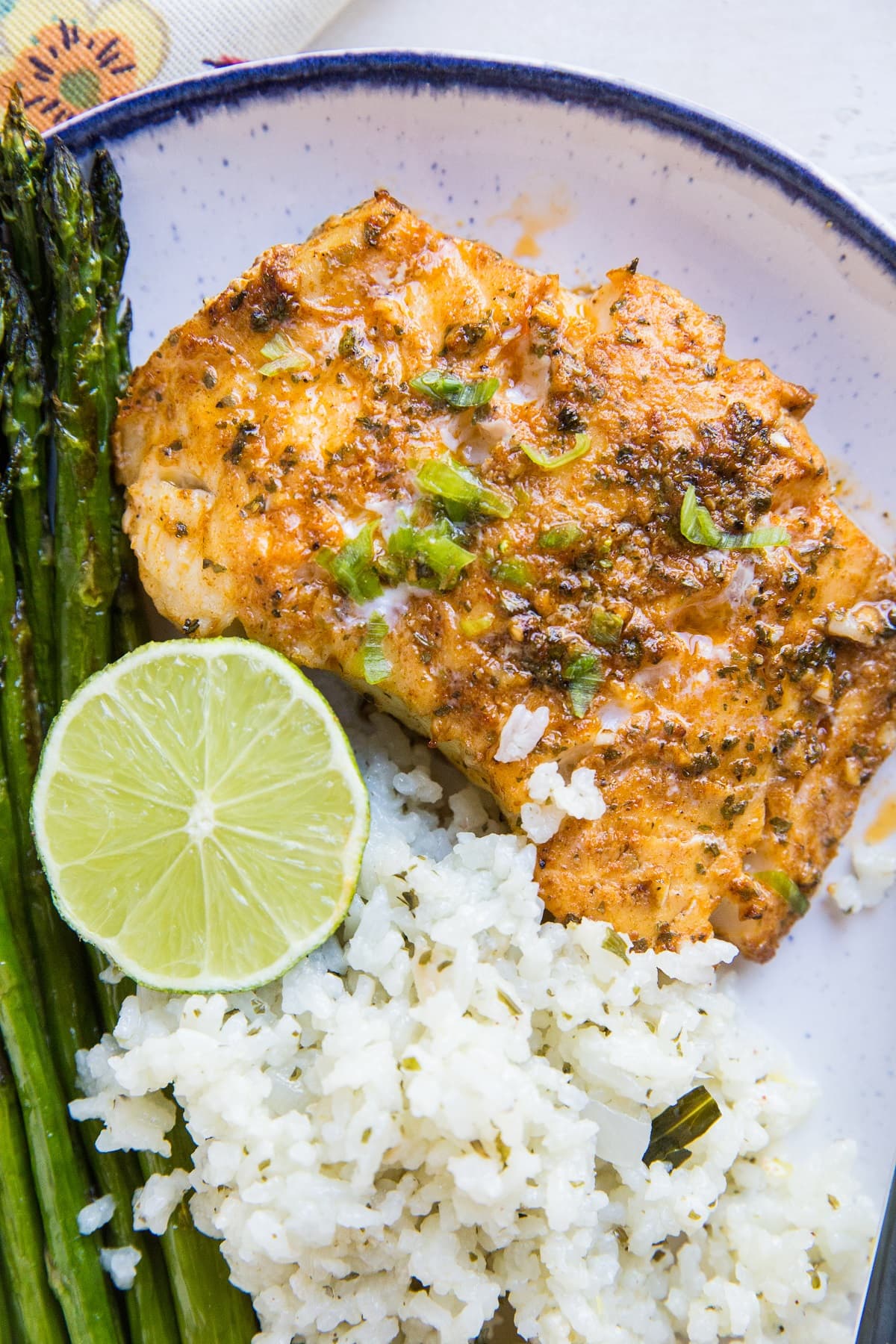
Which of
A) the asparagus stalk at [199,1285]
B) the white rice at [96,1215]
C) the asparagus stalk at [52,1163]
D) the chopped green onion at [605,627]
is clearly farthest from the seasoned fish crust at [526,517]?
the white rice at [96,1215]

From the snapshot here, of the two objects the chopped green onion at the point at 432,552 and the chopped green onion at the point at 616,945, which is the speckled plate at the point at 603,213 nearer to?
the chopped green onion at the point at 616,945

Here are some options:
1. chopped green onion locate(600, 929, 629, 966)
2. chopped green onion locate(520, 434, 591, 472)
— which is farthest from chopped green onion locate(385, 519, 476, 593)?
chopped green onion locate(600, 929, 629, 966)

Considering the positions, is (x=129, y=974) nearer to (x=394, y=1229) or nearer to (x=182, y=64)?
(x=394, y=1229)

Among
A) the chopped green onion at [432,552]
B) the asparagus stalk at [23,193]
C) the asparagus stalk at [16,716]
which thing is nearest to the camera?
the chopped green onion at [432,552]

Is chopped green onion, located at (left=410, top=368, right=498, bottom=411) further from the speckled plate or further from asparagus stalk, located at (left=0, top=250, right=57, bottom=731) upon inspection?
asparagus stalk, located at (left=0, top=250, right=57, bottom=731)

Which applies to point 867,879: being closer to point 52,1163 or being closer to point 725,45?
point 52,1163
